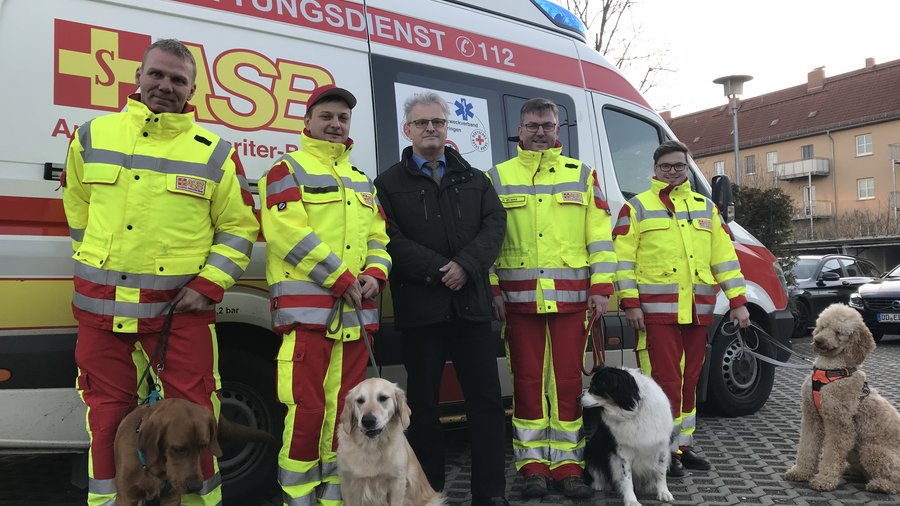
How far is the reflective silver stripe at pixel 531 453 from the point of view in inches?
155

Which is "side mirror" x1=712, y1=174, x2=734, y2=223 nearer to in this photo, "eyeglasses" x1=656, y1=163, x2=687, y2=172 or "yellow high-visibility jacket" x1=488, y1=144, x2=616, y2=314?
"eyeglasses" x1=656, y1=163, x2=687, y2=172

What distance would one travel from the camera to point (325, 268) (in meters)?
3.11

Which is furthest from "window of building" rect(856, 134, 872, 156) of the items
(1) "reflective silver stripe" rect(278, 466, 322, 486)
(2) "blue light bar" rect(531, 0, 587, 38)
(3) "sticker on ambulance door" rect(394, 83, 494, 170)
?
(1) "reflective silver stripe" rect(278, 466, 322, 486)

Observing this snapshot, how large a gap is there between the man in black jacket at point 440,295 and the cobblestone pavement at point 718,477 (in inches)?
20.0

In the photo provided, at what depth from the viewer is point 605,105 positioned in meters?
5.26

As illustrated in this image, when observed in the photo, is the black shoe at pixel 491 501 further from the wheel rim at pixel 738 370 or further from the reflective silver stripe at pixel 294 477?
the wheel rim at pixel 738 370

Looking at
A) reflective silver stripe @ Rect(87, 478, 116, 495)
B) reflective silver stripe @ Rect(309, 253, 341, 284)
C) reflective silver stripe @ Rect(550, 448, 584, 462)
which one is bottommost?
reflective silver stripe @ Rect(550, 448, 584, 462)

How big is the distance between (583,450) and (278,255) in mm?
2210

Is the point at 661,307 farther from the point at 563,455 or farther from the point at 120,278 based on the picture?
the point at 120,278

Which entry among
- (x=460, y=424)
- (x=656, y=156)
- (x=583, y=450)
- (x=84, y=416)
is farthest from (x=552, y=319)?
(x=84, y=416)

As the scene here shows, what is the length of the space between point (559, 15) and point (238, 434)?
154 inches

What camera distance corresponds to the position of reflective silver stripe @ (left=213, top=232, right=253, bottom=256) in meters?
3.05

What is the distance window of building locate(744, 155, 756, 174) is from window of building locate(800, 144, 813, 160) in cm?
288

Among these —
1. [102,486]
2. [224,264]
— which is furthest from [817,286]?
[102,486]
